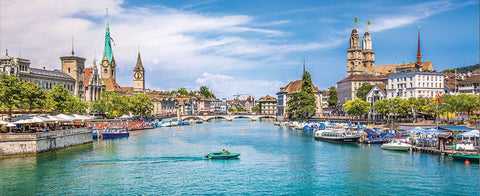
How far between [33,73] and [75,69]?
20323 mm

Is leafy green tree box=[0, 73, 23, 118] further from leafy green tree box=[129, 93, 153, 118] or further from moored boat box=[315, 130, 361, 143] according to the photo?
leafy green tree box=[129, 93, 153, 118]

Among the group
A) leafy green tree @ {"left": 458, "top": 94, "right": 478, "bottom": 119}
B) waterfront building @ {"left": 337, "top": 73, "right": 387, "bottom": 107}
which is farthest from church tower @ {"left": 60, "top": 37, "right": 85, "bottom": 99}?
leafy green tree @ {"left": 458, "top": 94, "right": 478, "bottom": 119}

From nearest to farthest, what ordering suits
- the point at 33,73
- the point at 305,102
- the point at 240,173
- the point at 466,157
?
the point at 240,173 < the point at 466,157 < the point at 33,73 < the point at 305,102

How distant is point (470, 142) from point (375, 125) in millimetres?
43111

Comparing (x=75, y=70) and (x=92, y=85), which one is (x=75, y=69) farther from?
(x=92, y=85)

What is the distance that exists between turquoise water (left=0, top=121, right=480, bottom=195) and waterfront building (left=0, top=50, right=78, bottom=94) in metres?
54.3

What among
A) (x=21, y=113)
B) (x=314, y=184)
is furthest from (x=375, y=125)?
(x=21, y=113)

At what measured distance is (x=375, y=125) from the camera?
9569cm

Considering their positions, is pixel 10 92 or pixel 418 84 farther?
pixel 418 84

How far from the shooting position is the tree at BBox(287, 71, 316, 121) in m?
134

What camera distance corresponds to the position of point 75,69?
5153 inches

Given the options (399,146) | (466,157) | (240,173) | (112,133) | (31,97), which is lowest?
(240,173)

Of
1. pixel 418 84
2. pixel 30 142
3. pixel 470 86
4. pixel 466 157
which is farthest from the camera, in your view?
pixel 470 86

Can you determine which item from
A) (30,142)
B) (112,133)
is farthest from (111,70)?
(30,142)
